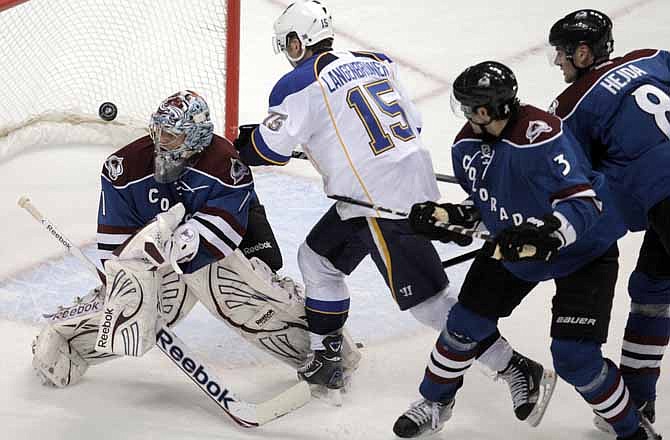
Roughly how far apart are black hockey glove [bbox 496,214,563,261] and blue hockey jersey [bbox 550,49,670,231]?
0.38 metres

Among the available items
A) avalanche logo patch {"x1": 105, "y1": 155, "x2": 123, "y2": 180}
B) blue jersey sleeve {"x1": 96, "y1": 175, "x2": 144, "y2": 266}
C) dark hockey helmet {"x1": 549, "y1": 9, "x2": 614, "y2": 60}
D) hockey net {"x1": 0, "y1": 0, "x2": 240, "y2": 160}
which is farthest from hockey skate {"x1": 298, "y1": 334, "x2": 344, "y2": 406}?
hockey net {"x1": 0, "y1": 0, "x2": 240, "y2": 160}

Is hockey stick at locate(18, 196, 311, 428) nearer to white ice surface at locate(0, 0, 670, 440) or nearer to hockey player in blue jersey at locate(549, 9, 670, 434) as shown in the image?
white ice surface at locate(0, 0, 670, 440)

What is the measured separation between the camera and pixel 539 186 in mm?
2822

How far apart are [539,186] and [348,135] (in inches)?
23.5

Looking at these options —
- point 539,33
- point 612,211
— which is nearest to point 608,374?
point 612,211

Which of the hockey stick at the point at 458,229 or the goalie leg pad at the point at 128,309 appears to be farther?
the goalie leg pad at the point at 128,309

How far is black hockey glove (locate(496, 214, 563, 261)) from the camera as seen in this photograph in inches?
107

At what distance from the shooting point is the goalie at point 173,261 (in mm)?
3117

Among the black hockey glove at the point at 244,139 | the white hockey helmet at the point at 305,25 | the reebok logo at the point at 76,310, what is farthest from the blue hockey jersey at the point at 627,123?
the reebok logo at the point at 76,310

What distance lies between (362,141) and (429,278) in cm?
39

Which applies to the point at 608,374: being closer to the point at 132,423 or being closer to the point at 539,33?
the point at 132,423

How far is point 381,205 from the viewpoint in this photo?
323 centimetres

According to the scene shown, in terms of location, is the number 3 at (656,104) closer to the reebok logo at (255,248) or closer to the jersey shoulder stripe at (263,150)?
the jersey shoulder stripe at (263,150)

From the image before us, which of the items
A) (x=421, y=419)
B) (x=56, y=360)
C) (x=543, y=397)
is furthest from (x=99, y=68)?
(x=543, y=397)
